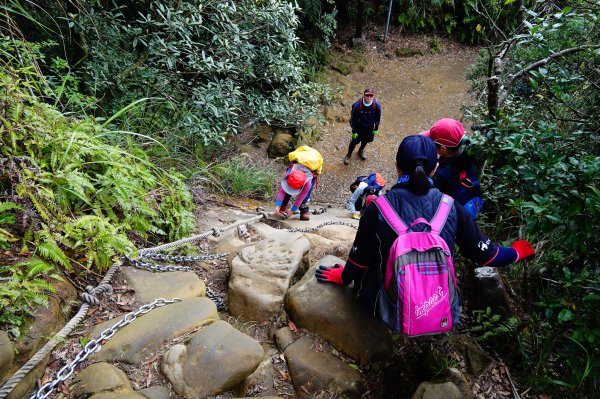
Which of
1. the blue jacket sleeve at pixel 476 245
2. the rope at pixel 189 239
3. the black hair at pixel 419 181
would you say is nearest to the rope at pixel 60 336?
the rope at pixel 189 239

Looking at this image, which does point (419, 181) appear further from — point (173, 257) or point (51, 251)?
point (51, 251)

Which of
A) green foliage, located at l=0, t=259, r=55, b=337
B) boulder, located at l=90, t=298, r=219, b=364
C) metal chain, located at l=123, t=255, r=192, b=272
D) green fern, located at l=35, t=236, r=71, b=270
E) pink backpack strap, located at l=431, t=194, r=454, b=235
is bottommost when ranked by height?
boulder, located at l=90, t=298, r=219, b=364

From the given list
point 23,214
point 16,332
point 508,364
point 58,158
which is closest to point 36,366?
point 16,332

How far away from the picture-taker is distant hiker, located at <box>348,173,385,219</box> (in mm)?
6512

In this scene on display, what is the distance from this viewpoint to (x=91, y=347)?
2.33 metres

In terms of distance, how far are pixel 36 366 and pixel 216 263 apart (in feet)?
6.05

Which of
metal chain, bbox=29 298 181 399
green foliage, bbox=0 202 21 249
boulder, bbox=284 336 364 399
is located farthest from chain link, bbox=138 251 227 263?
boulder, bbox=284 336 364 399

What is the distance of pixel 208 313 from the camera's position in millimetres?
2635

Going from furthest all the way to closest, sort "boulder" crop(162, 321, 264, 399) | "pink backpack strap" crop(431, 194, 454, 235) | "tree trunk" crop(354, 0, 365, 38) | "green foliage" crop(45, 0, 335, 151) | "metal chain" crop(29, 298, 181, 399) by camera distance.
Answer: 1. "tree trunk" crop(354, 0, 365, 38)
2. "green foliage" crop(45, 0, 335, 151)
3. "pink backpack strap" crop(431, 194, 454, 235)
4. "boulder" crop(162, 321, 264, 399)
5. "metal chain" crop(29, 298, 181, 399)

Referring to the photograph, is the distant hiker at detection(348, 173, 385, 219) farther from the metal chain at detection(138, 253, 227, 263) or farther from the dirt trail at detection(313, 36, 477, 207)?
the metal chain at detection(138, 253, 227, 263)

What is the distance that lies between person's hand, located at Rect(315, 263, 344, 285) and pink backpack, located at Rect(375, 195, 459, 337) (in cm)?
68

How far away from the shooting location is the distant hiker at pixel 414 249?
7.22 feet

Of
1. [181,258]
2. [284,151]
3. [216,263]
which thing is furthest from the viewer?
[284,151]

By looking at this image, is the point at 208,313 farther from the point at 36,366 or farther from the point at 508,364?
the point at 508,364
